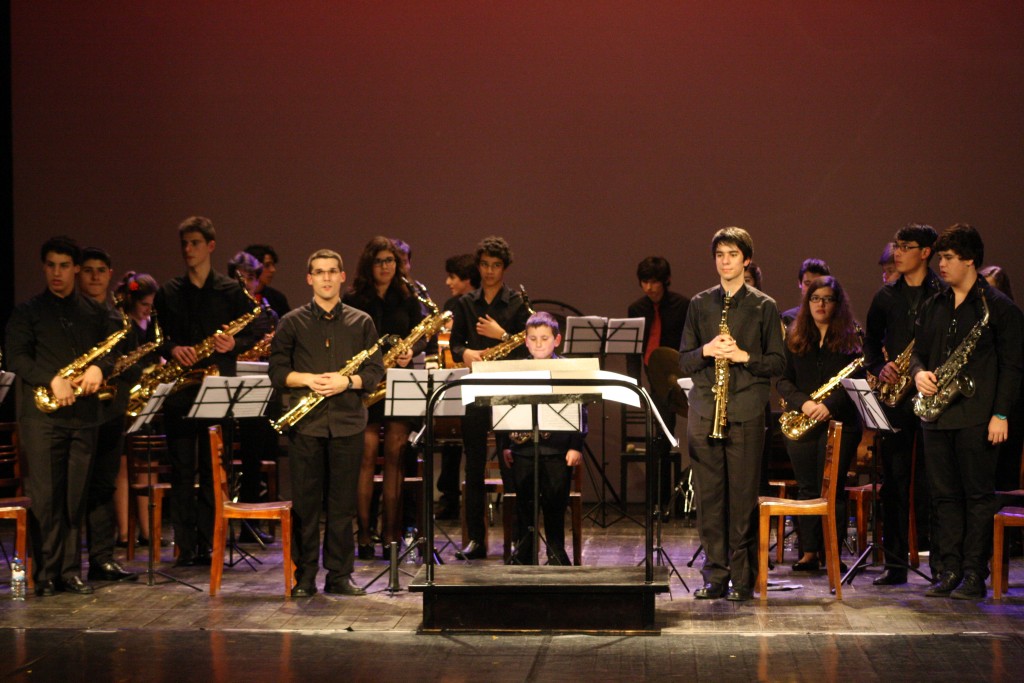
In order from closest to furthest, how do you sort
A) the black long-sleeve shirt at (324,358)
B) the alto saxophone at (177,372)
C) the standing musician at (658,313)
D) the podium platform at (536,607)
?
the podium platform at (536,607)
the black long-sleeve shirt at (324,358)
the alto saxophone at (177,372)
the standing musician at (658,313)

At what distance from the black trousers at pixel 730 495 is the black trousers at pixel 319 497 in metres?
1.68

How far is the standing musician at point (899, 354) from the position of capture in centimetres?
653

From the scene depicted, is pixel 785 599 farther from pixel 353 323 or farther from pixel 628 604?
pixel 353 323

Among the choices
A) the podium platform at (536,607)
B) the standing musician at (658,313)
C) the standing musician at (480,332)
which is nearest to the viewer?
the podium platform at (536,607)

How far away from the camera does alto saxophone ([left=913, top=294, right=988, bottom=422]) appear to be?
5.99 metres

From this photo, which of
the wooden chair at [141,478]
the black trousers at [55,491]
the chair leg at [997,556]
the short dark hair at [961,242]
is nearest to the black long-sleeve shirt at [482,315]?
the wooden chair at [141,478]

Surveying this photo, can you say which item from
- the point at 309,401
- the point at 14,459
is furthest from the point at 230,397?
the point at 14,459

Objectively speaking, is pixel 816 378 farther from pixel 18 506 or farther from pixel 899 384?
pixel 18 506

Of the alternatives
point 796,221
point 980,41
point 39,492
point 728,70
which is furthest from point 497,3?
point 39,492

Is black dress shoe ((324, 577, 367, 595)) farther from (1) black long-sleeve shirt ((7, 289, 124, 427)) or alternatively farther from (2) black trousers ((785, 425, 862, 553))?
(2) black trousers ((785, 425, 862, 553))

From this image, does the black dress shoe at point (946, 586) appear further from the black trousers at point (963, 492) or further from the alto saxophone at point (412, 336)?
the alto saxophone at point (412, 336)

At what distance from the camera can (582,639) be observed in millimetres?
5336

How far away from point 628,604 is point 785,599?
1.06 metres

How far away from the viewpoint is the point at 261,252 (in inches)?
363
